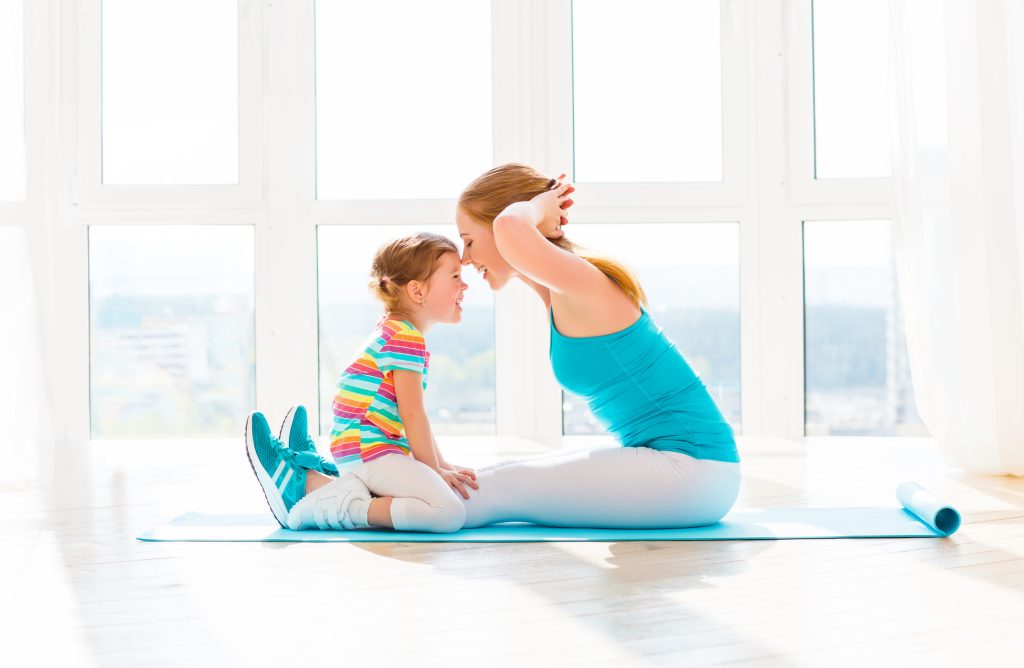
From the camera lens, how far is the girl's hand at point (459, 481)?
1939mm

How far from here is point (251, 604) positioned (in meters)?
1.41

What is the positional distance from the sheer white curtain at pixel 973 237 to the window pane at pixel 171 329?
226 cm

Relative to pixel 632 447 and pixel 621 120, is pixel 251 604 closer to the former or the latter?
pixel 632 447

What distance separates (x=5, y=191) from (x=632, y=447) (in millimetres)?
Answer: 1797

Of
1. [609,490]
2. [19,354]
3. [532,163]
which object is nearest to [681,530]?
[609,490]

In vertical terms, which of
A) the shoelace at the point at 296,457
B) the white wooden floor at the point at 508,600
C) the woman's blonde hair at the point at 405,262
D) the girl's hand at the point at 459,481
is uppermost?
the woman's blonde hair at the point at 405,262

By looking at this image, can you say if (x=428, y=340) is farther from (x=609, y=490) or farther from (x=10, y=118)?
(x=609, y=490)

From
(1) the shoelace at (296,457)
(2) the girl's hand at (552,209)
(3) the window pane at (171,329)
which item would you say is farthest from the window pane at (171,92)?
(2) the girl's hand at (552,209)

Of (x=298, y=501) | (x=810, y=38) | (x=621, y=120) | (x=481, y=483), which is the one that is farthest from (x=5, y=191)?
(x=810, y=38)

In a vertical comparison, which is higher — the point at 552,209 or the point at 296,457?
the point at 552,209

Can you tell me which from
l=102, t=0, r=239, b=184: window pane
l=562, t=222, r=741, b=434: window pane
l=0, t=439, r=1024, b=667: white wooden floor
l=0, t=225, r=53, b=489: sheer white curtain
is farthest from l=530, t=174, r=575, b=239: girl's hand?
l=102, t=0, r=239, b=184: window pane

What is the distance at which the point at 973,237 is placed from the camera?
273 cm

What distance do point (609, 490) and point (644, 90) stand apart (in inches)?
84.8

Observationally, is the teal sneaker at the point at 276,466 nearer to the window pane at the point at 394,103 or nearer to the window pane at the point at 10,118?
the window pane at the point at 10,118
